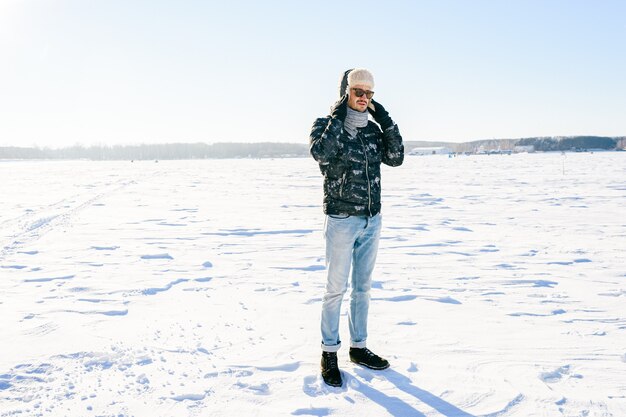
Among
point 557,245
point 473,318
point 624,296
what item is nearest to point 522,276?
point 624,296

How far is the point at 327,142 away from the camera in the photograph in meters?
2.71

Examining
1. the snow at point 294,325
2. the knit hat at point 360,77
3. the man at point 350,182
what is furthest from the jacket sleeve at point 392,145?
the snow at point 294,325

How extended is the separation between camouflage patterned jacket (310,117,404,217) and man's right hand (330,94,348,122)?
3 cm

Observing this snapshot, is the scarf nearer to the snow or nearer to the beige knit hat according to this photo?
the beige knit hat

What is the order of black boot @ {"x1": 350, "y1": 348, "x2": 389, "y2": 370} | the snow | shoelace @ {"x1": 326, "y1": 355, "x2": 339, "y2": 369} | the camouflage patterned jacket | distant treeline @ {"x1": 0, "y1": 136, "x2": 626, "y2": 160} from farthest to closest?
distant treeline @ {"x1": 0, "y1": 136, "x2": 626, "y2": 160}, black boot @ {"x1": 350, "y1": 348, "x2": 389, "y2": 370}, shoelace @ {"x1": 326, "y1": 355, "x2": 339, "y2": 369}, the camouflage patterned jacket, the snow

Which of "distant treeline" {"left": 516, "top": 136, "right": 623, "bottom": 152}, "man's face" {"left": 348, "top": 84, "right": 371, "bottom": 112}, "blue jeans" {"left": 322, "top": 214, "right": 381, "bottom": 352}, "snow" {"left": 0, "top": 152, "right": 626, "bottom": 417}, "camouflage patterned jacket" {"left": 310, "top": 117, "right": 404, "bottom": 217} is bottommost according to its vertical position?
"snow" {"left": 0, "top": 152, "right": 626, "bottom": 417}

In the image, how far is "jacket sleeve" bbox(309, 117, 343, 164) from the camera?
271 cm

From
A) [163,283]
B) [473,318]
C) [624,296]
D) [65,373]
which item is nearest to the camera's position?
[65,373]

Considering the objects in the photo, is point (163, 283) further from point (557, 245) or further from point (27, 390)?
point (557, 245)

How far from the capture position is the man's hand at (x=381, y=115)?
2930mm

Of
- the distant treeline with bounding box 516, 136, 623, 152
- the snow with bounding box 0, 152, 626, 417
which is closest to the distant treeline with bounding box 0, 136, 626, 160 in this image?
the distant treeline with bounding box 516, 136, 623, 152

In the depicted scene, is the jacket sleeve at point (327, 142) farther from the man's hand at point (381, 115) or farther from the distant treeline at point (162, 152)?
the distant treeline at point (162, 152)

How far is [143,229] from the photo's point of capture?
924 centimetres

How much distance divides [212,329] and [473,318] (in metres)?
2.23
